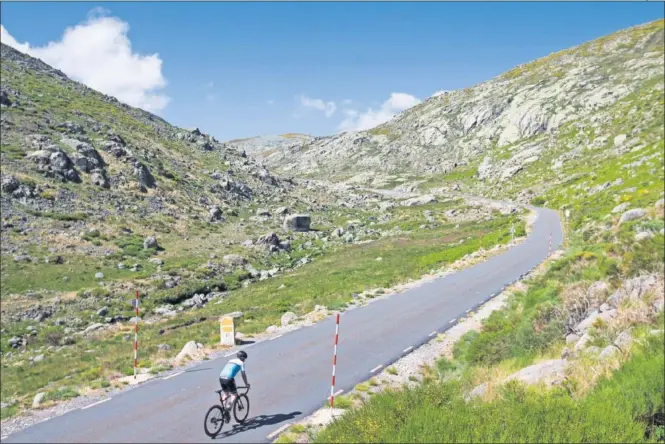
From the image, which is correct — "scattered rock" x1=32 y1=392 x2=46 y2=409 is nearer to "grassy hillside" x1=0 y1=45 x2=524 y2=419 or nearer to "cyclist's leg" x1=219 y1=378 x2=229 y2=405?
"grassy hillside" x1=0 y1=45 x2=524 y2=419

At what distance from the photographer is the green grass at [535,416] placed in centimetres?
632

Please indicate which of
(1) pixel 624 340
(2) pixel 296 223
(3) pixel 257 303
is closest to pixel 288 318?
(3) pixel 257 303

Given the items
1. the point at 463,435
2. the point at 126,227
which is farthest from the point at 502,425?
the point at 126,227

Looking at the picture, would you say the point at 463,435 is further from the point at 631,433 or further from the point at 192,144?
the point at 192,144

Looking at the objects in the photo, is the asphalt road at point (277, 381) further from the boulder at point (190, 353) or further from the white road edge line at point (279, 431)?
the boulder at point (190, 353)

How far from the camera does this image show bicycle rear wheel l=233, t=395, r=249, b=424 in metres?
10.7

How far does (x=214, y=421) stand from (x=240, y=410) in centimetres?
97

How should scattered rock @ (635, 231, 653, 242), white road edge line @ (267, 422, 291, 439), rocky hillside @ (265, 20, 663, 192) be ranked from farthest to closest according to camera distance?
rocky hillside @ (265, 20, 663, 192) < scattered rock @ (635, 231, 653, 242) < white road edge line @ (267, 422, 291, 439)

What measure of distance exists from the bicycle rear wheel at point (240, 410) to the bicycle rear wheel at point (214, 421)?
0.38 meters

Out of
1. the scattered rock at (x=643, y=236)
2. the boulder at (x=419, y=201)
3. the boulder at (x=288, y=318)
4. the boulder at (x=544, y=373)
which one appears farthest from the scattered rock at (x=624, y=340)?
the boulder at (x=419, y=201)

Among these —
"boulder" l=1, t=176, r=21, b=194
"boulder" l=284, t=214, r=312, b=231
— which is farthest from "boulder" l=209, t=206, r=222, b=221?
"boulder" l=1, t=176, r=21, b=194

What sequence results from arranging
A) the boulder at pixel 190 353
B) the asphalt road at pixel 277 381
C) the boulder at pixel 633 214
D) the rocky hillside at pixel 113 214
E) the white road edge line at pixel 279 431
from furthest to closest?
the rocky hillside at pixel 113 214 → the boulder at pixel 190 353 → the boulder at pixel 633 214 → the asphalt road at pixel 277 381 → the white road edge line at pixel 279 431

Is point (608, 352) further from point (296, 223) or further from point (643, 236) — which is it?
point (296, 223)

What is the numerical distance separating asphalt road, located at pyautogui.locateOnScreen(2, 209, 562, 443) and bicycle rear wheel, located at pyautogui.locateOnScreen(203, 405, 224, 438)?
19cm
